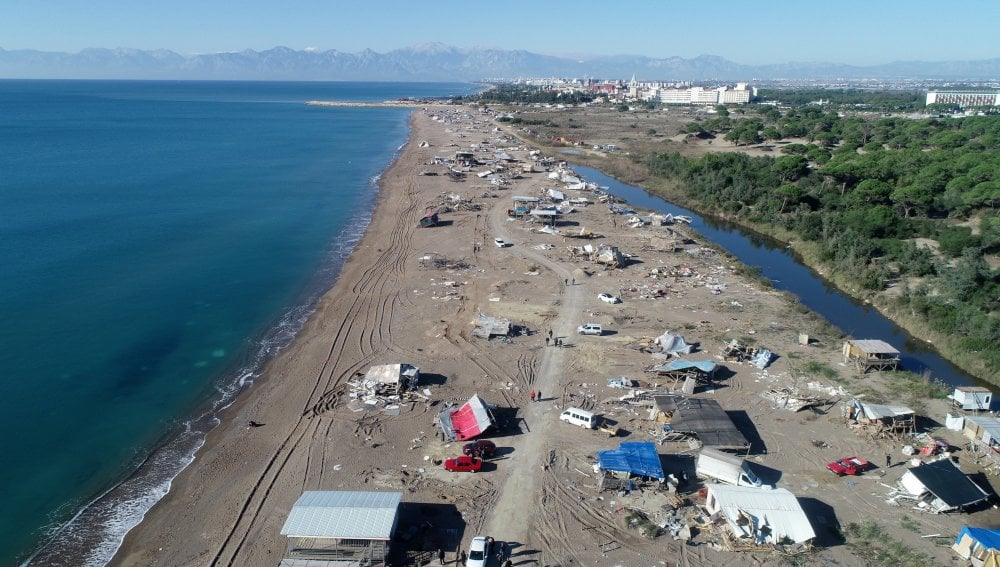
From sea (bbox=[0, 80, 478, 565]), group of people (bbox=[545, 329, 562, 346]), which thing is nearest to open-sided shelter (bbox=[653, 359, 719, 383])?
group of people (bbox=[545, 329, 562, 346])

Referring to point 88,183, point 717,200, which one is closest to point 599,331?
point 717,200

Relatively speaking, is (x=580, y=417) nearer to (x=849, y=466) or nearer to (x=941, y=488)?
(x=849, y=466)

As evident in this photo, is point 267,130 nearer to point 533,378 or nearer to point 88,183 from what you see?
point 88,183

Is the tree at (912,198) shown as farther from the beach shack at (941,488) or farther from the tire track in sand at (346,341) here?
the tire track in sand at (346,341)

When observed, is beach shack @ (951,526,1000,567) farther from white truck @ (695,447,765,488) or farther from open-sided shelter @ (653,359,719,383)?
open-sided shelter @ (653,359,719,383)

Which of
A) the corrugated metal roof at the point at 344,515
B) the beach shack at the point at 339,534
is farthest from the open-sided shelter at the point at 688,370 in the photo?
the beach shack at the point at 339,534

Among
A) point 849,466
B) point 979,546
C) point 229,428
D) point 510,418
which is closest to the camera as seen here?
point 979,546

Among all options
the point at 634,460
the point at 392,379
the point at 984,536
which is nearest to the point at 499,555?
the point at 634,460
